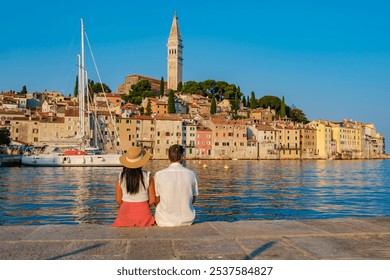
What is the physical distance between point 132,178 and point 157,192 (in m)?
0.35

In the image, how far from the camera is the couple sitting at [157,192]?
17.6 feet

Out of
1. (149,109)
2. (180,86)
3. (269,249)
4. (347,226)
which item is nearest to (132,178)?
(269,249)

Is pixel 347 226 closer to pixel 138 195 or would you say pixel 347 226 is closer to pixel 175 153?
pixel 175 153

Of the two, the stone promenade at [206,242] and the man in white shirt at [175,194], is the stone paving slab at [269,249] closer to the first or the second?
the stone promenade at [206,242]

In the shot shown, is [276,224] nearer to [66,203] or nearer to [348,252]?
[348,252]

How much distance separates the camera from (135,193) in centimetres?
558

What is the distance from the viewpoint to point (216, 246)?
4.29m

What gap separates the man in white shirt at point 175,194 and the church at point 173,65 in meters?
126

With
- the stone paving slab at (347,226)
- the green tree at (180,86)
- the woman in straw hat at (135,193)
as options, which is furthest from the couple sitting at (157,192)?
the green tree at (180,86)

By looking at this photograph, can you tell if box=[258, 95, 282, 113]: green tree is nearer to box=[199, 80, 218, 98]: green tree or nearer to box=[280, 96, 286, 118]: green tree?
box=[280, 96, 286, 118]: green tree

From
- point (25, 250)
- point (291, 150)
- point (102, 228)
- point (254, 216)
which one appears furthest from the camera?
point (291, 150)

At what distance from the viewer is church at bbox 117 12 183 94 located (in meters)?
133
